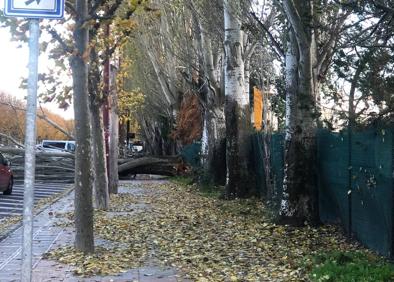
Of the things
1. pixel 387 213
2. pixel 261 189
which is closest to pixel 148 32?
pixel 261 189

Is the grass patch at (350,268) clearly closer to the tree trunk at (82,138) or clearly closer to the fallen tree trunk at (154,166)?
the tree trunk at (82,138)

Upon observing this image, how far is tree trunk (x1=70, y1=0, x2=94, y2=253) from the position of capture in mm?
8648

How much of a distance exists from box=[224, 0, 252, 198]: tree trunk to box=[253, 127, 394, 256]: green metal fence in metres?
5.55

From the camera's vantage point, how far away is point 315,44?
1125 centimetres

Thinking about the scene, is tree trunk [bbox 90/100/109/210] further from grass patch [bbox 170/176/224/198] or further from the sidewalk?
grass patch [bbox 170/176/224/198]

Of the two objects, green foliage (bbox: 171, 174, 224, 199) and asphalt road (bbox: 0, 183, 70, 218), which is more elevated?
green foliage (bbox: 171, 174, 224, 199)

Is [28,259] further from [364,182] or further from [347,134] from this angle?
[347,134]

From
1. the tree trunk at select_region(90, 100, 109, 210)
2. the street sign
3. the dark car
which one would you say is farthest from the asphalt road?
the street sign

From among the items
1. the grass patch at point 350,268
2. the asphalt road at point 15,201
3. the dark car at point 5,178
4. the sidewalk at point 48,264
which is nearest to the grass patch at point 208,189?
the asphalt road at point 15,201

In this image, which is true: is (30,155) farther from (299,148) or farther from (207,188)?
(207,188)

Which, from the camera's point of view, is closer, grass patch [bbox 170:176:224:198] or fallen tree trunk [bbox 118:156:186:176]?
grass patch [bbox 170:176:224:198]

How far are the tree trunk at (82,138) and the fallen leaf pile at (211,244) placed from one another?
0.38 meters

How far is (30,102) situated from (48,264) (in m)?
3.75

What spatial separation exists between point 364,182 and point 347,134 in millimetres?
1092
